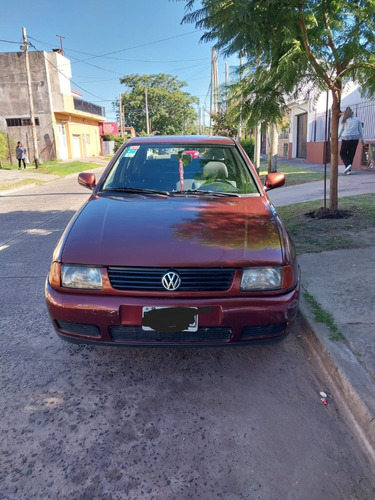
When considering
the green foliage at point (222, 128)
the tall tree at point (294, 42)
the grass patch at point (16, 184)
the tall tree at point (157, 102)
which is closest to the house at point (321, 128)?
the tall tree at point (294, 42)

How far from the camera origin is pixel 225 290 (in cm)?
243

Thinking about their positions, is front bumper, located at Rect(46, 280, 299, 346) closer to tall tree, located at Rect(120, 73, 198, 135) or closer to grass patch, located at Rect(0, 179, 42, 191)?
grass patch, located at Rect(0, 179, 42, 191)

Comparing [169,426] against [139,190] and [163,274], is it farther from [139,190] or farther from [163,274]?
[139,190]

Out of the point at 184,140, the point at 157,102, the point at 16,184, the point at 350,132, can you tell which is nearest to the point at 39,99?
the point at 16,184

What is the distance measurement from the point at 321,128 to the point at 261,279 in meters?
17.4

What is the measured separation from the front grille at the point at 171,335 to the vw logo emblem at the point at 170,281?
292mm

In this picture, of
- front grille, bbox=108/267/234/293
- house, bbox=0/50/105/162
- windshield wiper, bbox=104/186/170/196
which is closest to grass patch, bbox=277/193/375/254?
windshield wiper, bbox=104/186/170/196

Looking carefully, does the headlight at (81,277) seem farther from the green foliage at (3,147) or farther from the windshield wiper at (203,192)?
the green foliage at (3,147)

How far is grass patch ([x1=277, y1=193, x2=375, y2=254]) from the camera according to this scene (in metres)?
5.20

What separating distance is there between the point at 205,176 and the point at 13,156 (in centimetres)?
2929

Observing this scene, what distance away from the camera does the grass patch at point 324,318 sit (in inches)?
116

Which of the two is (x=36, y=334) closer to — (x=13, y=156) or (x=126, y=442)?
(x=126, y=442)

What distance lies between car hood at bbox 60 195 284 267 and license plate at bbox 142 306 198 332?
0.27 metres

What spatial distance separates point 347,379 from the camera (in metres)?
2.47
